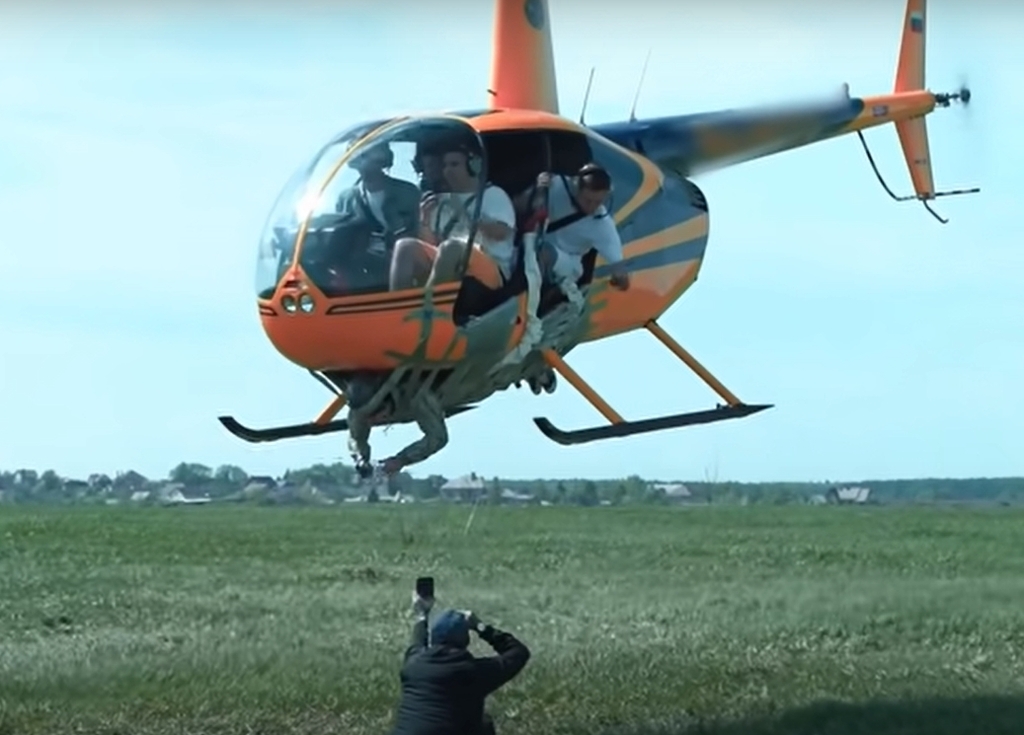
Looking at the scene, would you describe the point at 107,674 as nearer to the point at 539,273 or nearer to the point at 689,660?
the point at 689,660

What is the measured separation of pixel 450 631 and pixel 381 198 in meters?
2.35

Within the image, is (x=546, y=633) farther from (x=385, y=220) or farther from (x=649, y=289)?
(x=385, y=220)

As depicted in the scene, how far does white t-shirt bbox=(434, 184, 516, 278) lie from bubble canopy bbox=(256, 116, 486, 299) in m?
0.02

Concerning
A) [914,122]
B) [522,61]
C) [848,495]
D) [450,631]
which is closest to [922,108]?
[914,122]

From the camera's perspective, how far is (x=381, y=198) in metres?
10.6

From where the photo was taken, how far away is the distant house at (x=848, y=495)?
201 feet

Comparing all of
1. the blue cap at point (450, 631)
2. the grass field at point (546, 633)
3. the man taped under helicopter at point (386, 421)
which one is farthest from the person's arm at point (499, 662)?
the grass field at point (546, 633)

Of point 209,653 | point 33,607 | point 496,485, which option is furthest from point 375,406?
point 33,607

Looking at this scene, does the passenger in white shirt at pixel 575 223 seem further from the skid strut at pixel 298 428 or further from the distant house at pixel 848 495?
the distant house at pixel 848 495

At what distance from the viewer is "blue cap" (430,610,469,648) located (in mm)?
10539

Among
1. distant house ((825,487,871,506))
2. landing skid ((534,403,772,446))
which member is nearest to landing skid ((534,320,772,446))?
landing skid ((534,403,772,446))

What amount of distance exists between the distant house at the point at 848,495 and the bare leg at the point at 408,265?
2006 inches

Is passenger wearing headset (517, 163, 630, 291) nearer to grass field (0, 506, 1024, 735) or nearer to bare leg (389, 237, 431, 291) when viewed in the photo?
bare leg (389, 237, 431, 291)

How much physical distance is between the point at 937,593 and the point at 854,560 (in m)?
12.6
